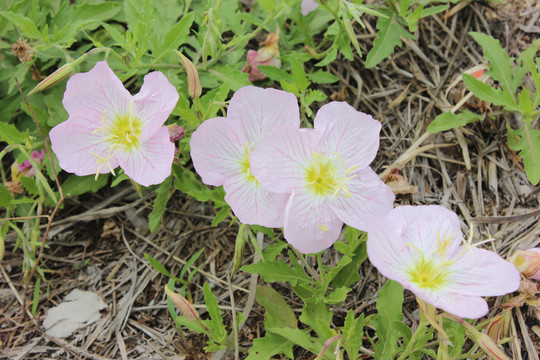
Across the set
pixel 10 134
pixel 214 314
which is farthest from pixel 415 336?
pixel 10 134

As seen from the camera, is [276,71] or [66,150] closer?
[66,150]

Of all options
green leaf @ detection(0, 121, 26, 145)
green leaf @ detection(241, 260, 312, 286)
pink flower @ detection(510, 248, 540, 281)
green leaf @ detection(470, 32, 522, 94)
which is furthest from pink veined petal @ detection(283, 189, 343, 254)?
green leaf @ detection(0, 121, 26, 145)

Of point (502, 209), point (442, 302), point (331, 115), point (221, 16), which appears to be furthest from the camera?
point (221, 16)

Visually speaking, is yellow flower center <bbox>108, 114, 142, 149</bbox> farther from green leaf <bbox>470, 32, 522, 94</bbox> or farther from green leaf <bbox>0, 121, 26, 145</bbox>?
green leaf <bbox>470, 32, 522, 94</bbox>

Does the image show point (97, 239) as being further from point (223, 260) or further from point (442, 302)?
point (442, 302)

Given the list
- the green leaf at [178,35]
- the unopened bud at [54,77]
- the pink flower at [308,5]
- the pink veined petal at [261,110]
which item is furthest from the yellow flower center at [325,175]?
the pink flower at [308,5]

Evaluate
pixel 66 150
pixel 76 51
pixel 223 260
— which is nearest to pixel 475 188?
pixel 223 260

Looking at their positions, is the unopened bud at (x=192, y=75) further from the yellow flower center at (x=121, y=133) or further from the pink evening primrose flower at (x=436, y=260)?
the pink evening primrose flower at (x=436, y=260)

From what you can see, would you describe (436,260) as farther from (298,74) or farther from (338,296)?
(298,74)
